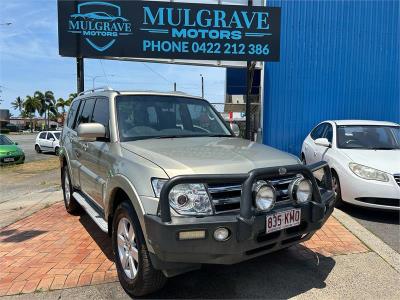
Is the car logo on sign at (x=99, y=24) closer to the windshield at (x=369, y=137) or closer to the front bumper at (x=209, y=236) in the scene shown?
the windshield at (x=369, y=137)

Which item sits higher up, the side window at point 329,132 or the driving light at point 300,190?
the side window at point 329,132

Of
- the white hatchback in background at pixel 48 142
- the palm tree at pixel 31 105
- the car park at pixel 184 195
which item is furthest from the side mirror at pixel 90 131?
the palm tree at pixel 31 105

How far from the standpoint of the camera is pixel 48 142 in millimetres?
24812

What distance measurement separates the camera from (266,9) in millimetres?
9578

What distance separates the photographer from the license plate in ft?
10.3

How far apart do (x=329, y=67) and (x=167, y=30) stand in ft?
19.7

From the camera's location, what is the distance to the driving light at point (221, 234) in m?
2.95

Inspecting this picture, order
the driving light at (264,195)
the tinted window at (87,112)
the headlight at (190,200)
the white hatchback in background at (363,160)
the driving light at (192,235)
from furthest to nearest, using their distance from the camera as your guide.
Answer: the white hatchback in background at (363,160) < the tinted window at (87,112) < the driving light at (264,195) < the headlight at (190,200) < the driving light at (192,235)

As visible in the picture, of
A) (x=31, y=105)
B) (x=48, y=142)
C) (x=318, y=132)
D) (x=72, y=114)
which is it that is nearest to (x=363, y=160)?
(x=318, y=132)

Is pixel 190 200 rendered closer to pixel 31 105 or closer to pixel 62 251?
pixel 62 251

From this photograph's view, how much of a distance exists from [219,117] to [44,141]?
Answer: 22.5 meters

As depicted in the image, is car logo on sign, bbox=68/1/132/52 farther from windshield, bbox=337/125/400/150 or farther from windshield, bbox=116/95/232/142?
windshield, bbox=337/125/400/150

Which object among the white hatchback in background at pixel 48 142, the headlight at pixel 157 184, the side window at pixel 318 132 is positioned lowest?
the white hatchback in background at pixel 48 142

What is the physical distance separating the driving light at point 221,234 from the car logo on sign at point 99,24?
7462 mm
